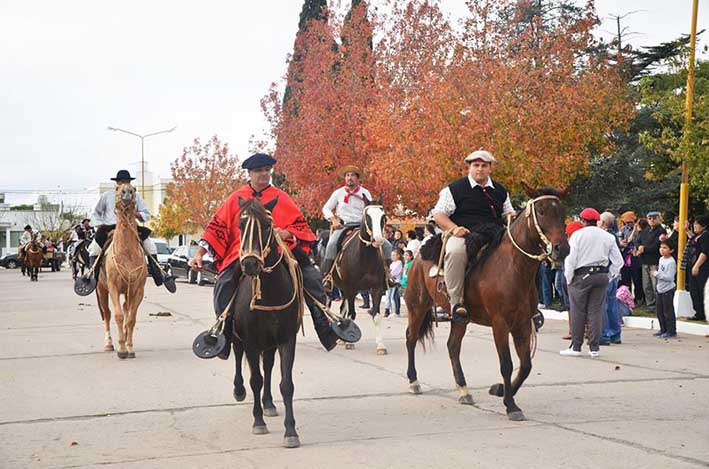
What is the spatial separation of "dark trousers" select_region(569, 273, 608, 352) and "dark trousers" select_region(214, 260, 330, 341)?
5.95 metres

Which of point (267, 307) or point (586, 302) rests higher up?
point (267, 307)

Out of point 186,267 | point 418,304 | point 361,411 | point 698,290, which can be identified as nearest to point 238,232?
point 361,411

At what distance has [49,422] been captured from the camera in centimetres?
870

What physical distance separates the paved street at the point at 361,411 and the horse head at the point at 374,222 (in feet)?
5.68

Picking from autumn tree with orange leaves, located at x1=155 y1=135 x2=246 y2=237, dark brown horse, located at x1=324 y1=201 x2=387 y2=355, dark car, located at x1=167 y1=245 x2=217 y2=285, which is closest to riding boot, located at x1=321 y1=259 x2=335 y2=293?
dark brown horse, located at x1=324 y1=201 x2=387 y2=355

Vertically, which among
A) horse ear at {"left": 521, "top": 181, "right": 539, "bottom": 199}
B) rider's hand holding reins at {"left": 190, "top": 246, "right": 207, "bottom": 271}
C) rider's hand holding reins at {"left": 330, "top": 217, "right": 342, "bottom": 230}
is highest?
horse ear at {"left": 521, "top": 181, "right": 539, "bottom": 199}

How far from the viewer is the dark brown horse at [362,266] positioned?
14.6 metres

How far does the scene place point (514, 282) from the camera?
9016 millimetres

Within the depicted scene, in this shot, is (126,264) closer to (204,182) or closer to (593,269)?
(593,269)

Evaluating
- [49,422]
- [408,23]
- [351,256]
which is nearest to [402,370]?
[351,256]

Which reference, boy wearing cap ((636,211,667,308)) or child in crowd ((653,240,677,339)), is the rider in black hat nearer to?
child in crowd ((653,240,677,339))

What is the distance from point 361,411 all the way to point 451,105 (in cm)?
1650

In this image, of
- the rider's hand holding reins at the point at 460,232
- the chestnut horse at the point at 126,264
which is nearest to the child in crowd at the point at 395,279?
the chestnut horse at the point at 126,264

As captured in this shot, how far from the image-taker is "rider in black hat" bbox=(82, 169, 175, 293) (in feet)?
47.7
